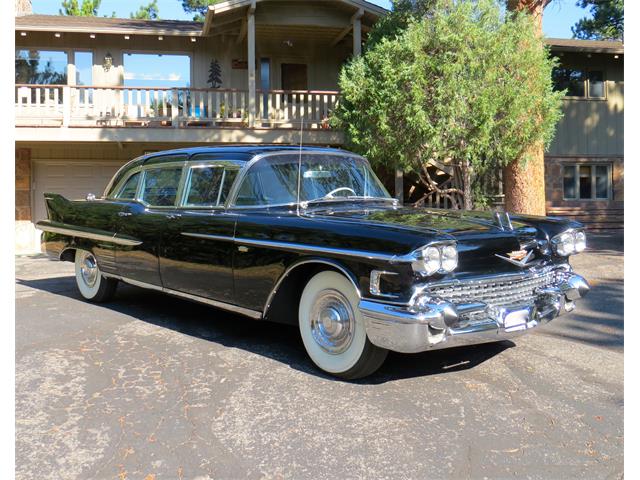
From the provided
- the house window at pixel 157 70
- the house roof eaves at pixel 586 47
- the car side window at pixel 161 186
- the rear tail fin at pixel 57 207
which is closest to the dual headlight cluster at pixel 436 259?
the car side window at pixel 161 186

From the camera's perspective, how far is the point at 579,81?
17531mm

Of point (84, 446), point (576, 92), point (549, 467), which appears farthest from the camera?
point (576, 92)

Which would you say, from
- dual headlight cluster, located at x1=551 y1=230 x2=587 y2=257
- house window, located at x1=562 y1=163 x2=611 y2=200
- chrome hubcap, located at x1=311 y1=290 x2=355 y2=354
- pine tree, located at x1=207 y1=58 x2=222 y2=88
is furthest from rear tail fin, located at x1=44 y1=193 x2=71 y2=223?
house window, located at x1=562 y1=163 x2=611 y2=200

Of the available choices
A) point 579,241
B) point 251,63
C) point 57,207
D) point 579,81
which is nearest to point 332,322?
point 579,241

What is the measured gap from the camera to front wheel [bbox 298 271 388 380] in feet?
12.7

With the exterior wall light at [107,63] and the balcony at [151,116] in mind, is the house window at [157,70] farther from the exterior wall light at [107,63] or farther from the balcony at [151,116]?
the balcony at [151,116]

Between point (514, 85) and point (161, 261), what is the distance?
6497 mm

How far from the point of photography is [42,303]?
6836 millimetres

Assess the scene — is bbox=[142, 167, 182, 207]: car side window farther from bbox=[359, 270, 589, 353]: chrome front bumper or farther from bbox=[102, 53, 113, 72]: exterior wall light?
bbox=[102, 53, 113, 72]: exterior wall light

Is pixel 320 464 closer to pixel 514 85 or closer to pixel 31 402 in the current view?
pixel 31 402

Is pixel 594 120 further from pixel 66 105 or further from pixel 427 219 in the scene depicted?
pixel 427 219

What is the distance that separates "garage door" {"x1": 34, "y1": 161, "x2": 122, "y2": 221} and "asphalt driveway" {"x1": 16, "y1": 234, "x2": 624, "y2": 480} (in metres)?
10.8

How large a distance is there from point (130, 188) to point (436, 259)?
4.14 metres
